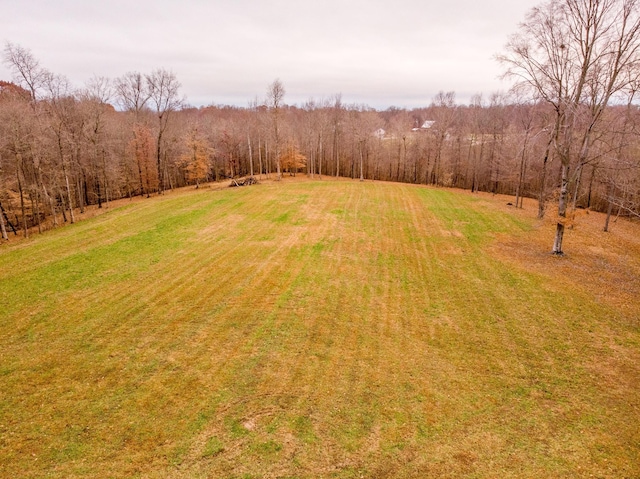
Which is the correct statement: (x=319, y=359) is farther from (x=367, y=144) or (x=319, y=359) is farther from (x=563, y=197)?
(x=367, y=144)

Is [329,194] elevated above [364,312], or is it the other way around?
[329,194]

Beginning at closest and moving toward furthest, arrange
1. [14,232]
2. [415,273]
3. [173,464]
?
[173,464] < [415,273] < [14,232]

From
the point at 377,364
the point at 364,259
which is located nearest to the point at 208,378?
the point at 377,364

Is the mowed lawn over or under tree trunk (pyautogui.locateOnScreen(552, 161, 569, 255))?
under

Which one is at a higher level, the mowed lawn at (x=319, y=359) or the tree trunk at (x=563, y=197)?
the tree trunk at (x=563, y=197)

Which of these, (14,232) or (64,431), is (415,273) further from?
(14,232)

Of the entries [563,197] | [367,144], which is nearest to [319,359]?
[563,197]

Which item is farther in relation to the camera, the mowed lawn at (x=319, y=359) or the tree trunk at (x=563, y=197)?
the tree trunk at (x=563, y=197)

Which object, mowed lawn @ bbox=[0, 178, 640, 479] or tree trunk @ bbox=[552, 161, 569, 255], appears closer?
mowed lawn @ bbox=[0, 178, 640, 479]
